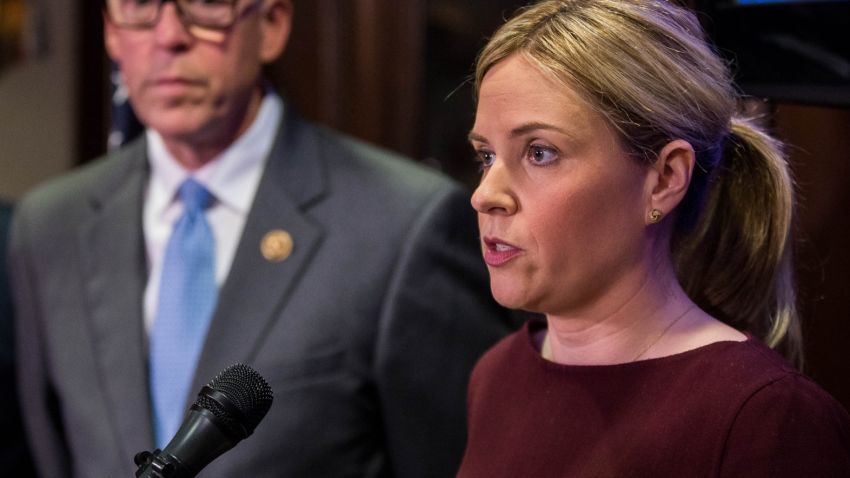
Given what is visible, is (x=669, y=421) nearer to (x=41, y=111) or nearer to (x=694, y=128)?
(x=694, y=128)

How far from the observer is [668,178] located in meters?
1.27

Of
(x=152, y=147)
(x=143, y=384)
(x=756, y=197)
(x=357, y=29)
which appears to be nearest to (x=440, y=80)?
(x=357, y=29)

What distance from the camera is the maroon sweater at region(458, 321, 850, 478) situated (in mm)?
1136

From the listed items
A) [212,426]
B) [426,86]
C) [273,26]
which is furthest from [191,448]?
[426,86]

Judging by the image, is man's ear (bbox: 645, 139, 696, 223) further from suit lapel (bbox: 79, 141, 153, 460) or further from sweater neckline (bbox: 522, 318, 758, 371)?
suit lapel (bbox: 79, 141, 153, 460)

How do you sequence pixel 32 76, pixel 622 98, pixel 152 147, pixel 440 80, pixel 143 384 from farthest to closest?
pixel 32 76 < pixel 440 80 < pixel 152 147 < pixel 143 384 < pixel 622 98

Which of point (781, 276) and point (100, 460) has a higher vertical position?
point (781, 276)

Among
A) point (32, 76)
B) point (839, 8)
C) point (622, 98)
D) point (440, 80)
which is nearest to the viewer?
point (622, 98)

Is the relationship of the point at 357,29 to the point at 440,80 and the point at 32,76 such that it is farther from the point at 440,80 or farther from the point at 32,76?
the point at 32,76

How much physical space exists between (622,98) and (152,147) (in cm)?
118

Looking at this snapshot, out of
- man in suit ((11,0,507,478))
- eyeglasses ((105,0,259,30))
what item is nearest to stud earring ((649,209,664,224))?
man in suit ((11,0,507,478))

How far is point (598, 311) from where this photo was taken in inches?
51.3

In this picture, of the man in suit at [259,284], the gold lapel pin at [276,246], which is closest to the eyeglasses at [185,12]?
the man in suit at [259,284]

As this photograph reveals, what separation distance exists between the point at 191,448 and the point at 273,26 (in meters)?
1.12
